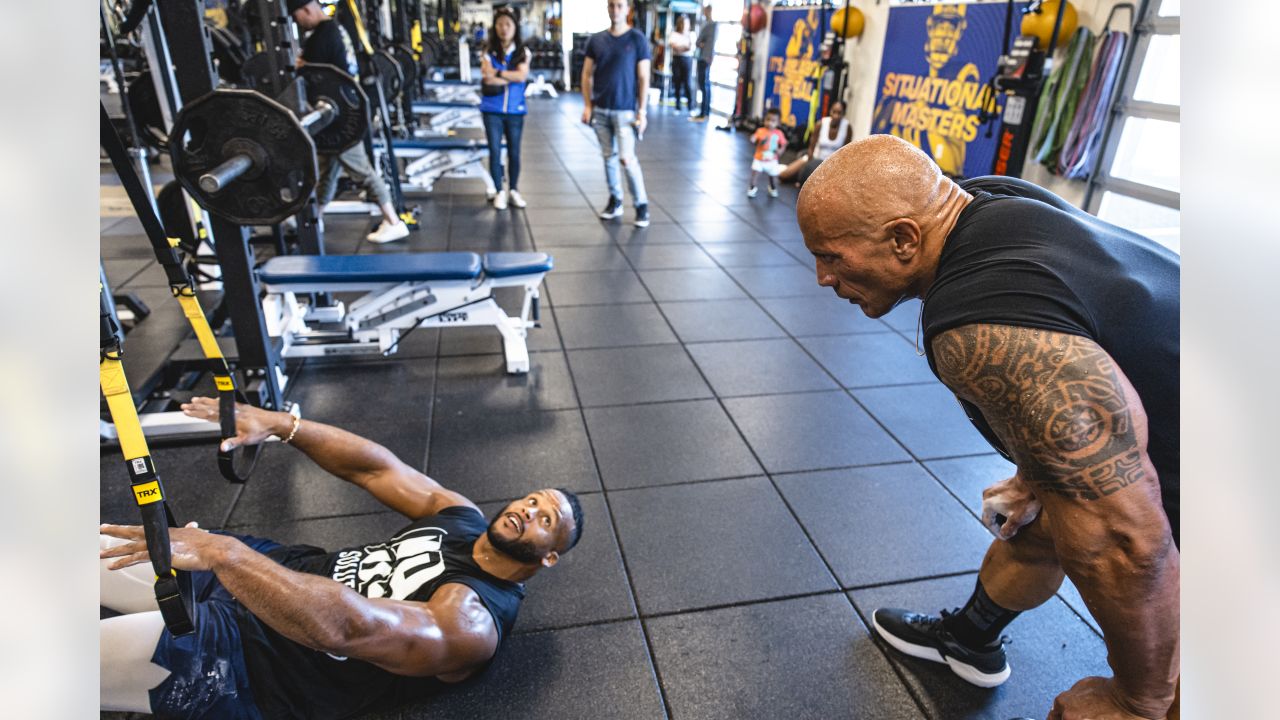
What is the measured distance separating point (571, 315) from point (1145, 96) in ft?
12.8

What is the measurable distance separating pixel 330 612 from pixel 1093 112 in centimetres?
535

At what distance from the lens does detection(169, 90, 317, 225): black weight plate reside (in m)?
2.10

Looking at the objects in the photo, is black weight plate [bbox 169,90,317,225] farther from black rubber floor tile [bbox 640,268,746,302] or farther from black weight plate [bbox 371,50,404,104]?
black weight plate [bbox 371,50,404,104]

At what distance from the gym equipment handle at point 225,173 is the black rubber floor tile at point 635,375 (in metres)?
1.53

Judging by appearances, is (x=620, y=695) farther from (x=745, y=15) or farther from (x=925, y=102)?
(x=745, y=15)

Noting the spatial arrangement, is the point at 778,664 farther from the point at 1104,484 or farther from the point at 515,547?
the point at 1104,484

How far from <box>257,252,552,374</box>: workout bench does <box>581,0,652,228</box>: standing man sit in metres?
2.26

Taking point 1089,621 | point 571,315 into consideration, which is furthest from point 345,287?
point 1089,621

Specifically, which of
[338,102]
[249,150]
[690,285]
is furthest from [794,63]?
[249,150]

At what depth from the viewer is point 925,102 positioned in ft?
21.8

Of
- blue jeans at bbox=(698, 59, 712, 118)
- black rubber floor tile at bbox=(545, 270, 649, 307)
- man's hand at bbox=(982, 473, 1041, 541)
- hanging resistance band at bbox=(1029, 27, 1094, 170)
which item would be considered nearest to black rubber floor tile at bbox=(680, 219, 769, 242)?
black rubber floor tile at bbox=(545, 270, 649, 307)

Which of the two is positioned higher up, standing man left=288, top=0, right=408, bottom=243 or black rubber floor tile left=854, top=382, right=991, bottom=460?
standing man left=288, top=0, right=408, bottom=243

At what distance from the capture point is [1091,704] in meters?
0.99

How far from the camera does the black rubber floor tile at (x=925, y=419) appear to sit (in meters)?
2.80
